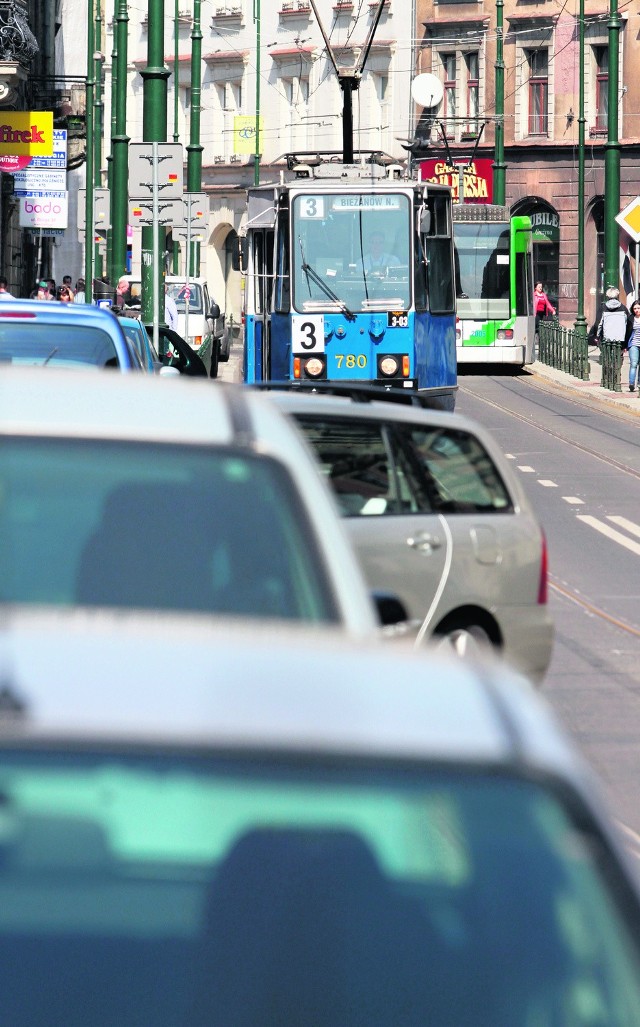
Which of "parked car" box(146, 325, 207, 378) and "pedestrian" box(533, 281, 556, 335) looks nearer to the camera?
"parked car" box(146, 325, 207, 378)

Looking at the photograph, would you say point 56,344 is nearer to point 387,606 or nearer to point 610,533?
point 387,606

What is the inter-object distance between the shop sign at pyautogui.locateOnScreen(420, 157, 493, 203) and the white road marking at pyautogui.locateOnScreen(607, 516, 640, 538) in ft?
131

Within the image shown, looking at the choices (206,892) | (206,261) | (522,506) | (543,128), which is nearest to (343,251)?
(522,506)

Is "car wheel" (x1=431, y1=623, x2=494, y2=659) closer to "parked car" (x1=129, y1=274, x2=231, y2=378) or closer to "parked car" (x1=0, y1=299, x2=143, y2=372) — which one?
"parked car" (x1=0, y1=299, x2=143, y2=372)

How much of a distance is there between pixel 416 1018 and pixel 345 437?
5.47m

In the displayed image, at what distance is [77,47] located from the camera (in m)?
75.6

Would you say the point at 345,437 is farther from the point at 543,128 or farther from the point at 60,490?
the point at 543,128

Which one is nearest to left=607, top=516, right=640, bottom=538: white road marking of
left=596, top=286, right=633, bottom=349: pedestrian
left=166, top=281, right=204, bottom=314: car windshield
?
left=596, top=286, right=633, bottom=349: pedestrian

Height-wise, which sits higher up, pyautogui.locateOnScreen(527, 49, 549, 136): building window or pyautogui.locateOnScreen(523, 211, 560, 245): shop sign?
pyautogui.locateOnScreen(527, 49, 549, 136): building window

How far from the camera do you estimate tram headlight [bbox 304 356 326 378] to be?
69.5 feet

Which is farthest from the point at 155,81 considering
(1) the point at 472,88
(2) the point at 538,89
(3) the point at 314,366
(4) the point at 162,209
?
(1) the point at 472,88

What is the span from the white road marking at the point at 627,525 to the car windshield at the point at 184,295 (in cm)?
2073

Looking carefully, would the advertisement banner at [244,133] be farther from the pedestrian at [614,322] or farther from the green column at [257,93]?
the pedestrian at [614,322]

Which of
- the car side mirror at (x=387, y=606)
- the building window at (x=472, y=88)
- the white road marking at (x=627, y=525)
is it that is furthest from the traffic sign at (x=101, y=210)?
the car side mirror at (x=387, y=606)
